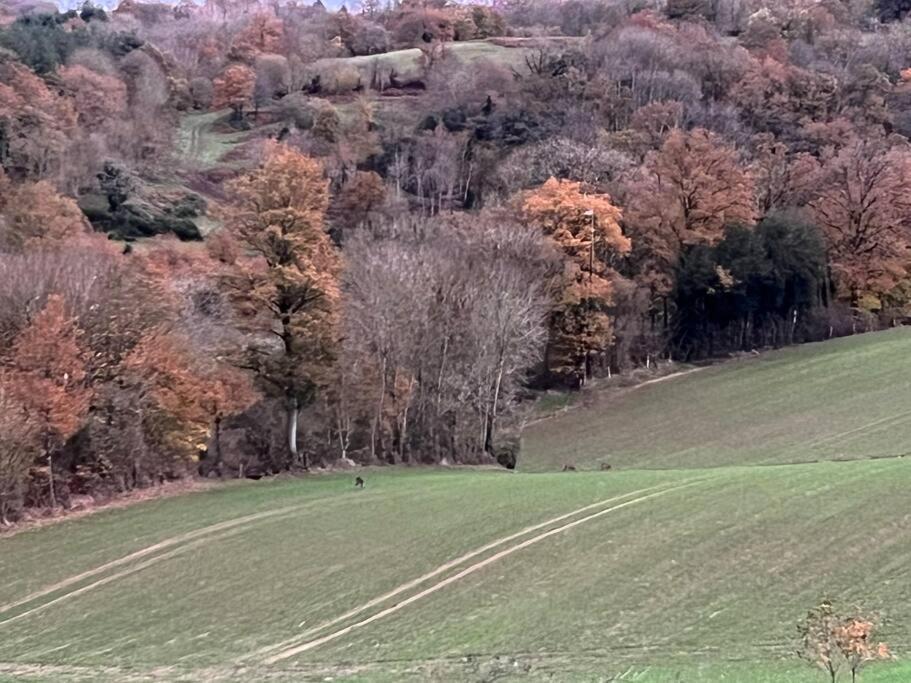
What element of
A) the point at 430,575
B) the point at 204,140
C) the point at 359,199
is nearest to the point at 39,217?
the point at 359,199

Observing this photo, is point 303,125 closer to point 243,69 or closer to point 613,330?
point 243,69

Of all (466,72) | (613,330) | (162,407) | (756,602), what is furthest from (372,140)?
(756,602)

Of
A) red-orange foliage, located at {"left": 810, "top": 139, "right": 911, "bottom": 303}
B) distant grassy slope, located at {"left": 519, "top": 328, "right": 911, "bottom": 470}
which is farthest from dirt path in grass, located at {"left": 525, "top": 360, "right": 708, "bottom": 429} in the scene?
red-orange foliage, located at {"left": 810, "top": 139, "right": 911, "bottom": 303}

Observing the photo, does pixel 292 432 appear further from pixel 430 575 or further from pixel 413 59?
pixel 413 59

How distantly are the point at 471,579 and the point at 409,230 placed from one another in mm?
29258

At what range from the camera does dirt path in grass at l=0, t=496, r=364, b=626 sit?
2469 cm

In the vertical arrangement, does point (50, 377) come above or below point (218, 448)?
above

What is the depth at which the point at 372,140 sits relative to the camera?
102 metres

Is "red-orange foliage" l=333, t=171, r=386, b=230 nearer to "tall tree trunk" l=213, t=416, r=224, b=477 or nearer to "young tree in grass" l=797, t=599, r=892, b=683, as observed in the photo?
"tall tree trunk" l=213, t=416, r=224, b=477

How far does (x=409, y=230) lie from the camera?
51.4 meters

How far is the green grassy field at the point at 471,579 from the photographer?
19.9m

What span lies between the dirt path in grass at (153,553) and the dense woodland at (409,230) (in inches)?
207

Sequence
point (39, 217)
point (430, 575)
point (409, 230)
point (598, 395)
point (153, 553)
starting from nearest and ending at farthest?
point (430, 575), point (153, 553), point (409, 230), point (598, 395), point (39, 217)

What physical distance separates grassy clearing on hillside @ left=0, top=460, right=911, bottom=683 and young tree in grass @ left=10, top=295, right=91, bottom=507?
10.7ft
